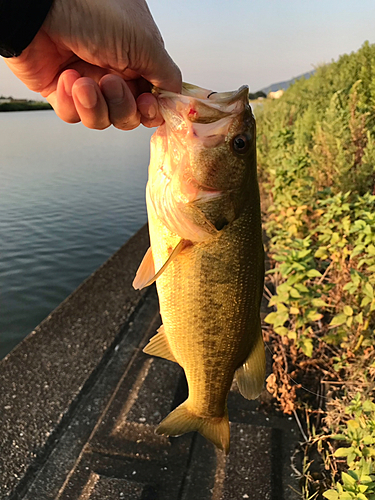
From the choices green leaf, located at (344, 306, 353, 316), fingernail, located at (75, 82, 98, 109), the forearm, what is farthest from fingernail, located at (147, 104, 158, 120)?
green leaf, located at (344, 306, 353, 316)

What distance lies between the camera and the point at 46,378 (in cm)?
321

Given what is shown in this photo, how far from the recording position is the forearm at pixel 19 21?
3.97ft

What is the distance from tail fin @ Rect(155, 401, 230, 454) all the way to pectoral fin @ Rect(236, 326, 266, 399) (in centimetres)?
23

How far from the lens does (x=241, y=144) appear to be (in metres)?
1.42

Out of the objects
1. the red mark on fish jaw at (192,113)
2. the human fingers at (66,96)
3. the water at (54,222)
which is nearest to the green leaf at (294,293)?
the red mark on fish jaw at (192,113)

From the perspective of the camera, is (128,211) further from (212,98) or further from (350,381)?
(212,98)

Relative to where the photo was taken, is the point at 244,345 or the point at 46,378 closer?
the point at 244,345

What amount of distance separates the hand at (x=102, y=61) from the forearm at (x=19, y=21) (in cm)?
5


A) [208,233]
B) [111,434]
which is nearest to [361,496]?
[208,233]

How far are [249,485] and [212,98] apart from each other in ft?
7.67

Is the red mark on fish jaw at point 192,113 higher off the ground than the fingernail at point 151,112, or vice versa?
the fingernail at point 151,112

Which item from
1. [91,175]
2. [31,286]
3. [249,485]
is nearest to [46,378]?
[249,485]

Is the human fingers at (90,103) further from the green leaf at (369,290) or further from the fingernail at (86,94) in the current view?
the green leaf at (369,290)

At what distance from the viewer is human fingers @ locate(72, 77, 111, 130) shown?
1453 millimetres
